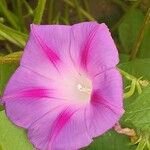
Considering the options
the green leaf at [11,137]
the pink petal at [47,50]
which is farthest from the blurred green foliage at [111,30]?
the pink petal at [47,50]

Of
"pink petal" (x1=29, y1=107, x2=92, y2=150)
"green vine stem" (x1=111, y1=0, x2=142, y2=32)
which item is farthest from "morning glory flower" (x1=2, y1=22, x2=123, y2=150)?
"green vine stem" (x1=111, y1=0, x2=142, y2=32)

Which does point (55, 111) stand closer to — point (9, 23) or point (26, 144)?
point (26, 144)

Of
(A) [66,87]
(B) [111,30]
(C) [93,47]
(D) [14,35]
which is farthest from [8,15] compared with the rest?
(C) [93,47]

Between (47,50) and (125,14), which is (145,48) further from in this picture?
(47,50)

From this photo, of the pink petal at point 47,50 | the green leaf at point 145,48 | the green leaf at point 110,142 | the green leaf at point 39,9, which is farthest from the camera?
the green leaf at point 145,48

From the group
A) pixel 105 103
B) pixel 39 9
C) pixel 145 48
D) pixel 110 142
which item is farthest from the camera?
pixel 145 48

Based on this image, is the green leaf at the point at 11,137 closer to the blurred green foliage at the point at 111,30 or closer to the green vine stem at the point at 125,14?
the blurred green foliage at the point at 111,30
